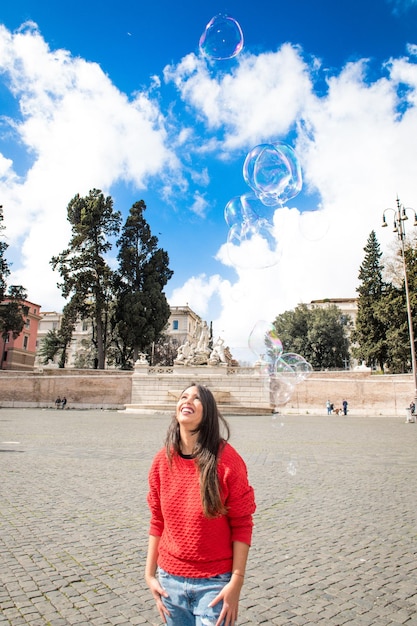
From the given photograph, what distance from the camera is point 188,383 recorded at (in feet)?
109

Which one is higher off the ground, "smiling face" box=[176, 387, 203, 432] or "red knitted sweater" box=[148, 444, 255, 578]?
"smiling face" box=[176, 387, 203, 432]

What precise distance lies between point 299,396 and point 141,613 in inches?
1178

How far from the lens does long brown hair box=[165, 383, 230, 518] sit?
1.86 m

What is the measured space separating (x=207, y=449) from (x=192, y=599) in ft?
1.97

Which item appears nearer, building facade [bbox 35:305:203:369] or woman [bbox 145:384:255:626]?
woman [bbox 145:384:255:626]

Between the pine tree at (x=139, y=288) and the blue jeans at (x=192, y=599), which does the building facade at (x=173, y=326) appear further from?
the blue jeans at (x=192, y=599)

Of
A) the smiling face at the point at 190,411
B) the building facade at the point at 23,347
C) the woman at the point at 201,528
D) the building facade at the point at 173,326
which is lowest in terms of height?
the woman at the point at 201,528

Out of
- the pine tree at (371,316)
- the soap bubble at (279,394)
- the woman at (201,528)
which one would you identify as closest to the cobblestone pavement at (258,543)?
the woman at (201,528)

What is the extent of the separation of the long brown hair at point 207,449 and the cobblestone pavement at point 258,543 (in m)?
1.70

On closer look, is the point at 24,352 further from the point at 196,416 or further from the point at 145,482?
the point at 196,416

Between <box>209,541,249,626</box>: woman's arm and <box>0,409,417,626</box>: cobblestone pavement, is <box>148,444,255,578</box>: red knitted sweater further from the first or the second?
<box>0,409,417,626</box>: cobblestone pavement

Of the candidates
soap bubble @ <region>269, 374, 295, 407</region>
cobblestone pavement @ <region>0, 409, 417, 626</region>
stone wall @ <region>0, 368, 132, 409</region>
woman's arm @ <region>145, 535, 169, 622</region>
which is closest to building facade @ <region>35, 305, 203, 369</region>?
stone wall @ <region>0, 368, 132, 409</region>

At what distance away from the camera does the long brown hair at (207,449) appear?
186 centimetres

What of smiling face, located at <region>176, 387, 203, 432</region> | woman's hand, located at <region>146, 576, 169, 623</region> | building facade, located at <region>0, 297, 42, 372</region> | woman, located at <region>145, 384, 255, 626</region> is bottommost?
woman's hand, located at <region>146, 576, 169, 623</region>
